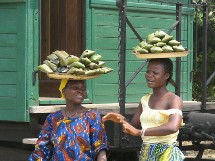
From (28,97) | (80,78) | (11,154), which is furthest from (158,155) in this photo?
(11,154)

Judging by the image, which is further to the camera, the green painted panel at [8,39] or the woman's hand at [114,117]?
the green painted panel at [8,39]

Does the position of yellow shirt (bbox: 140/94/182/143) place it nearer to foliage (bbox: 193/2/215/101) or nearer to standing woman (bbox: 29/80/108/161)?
Result: standing woman (bbox: 29/80/108/161)

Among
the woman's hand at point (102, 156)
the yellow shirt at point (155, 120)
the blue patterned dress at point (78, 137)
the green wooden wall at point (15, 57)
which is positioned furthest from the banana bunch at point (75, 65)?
the green wooden wall at point (15, 57)

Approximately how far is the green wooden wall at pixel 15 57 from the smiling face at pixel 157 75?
1878mm

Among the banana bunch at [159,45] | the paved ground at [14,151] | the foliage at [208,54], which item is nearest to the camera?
the banana bunch at [159,45]

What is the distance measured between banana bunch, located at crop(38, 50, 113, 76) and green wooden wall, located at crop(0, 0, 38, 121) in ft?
4.60

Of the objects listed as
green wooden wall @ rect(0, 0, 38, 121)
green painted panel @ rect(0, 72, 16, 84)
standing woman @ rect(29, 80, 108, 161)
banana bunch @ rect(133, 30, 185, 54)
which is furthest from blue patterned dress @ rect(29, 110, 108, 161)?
green painted panel @ rect(0, 72, 16, 84)

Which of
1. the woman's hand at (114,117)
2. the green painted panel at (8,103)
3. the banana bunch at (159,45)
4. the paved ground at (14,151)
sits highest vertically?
the banana bunch at (159,45)

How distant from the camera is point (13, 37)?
252 inches

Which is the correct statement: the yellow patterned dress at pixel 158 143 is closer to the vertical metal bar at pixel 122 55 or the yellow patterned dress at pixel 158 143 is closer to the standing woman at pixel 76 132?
the standing woman at pixel 76 132

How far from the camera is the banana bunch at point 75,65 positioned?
472 centimetres

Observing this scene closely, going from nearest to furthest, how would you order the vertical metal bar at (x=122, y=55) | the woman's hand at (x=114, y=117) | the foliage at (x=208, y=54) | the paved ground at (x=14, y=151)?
1. the woman's hand at (x=114, y=117)
2. the vertical metal bar at (x=122, y=55)
3. the paved ground at (x=14, y=151)
4. the foliage at (x=208, y=54)

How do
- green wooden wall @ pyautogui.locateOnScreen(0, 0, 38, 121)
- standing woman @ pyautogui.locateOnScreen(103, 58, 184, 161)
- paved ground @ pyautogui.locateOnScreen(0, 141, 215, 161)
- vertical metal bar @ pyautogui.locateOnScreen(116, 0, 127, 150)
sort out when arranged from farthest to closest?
paved ground @ pyautogui.locateOnScreen(0, 141, 215, 161) < green wooden wall @ pyautogui.locateOnScreen(0, 0, 38, 121) < vertical metal bar @ pyautogui.locateOnScreen(116, 0, 127, 150) < standing woman @ pyautogui.locateOnScreen(103, 58, 184, 161)

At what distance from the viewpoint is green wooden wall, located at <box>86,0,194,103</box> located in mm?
6945
